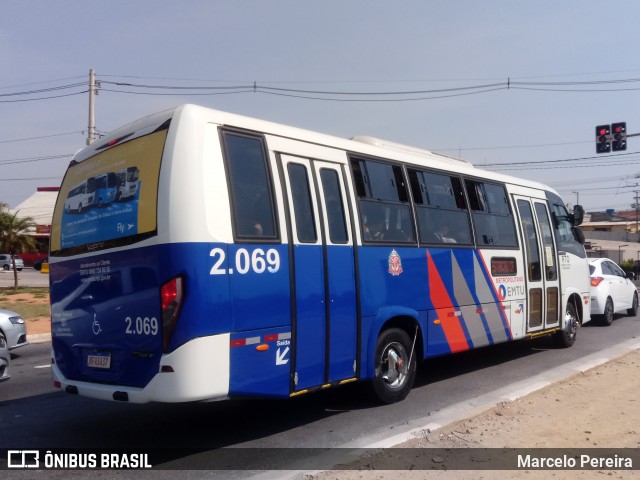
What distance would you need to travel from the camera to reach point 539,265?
37.0ft

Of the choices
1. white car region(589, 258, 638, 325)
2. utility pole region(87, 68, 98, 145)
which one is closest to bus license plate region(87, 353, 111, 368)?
white car region(589, 258, 638, 325)

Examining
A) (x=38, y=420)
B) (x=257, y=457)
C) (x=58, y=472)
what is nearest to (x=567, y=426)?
(x=257, y=457)

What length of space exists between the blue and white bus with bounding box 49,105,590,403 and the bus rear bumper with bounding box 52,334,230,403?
0.04 feet

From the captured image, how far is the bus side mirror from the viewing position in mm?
12748

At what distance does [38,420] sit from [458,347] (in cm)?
550

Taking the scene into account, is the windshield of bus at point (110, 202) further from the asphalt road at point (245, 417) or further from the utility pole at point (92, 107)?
the utility pole at point (92, 107)

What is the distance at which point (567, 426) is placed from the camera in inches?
253

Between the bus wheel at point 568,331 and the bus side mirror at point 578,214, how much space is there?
5.78 ft

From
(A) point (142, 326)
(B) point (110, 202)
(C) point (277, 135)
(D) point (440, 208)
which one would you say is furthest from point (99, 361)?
(D) point (440, 208)

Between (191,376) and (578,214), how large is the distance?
32.6ft

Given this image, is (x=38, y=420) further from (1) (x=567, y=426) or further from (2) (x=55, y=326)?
(1) (x=567, y=426)

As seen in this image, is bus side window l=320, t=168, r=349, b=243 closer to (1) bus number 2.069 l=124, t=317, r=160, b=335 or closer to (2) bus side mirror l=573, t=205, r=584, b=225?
(1) bus number 2.069 l=124, t=317, r=160, b=335

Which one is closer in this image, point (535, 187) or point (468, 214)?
point (468, 214)

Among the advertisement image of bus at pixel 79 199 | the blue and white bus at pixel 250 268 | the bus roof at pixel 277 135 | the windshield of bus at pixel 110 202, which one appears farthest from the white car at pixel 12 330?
the bus roof at pixel 277 135
